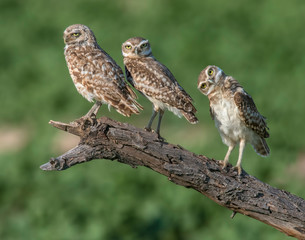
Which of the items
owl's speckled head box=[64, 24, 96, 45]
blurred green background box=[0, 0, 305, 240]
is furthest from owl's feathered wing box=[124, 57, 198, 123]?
blurred green background box=[0, 0, 305, 240]

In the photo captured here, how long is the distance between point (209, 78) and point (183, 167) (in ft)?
3.00

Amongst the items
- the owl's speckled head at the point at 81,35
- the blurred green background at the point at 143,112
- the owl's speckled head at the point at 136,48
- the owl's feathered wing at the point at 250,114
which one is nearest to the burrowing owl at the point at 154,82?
the owl's speckled head at the point at 136,48

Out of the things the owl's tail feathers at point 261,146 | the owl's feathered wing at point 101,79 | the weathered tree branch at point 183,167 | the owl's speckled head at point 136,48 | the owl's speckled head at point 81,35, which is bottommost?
the weathered tree branch at point 183,167

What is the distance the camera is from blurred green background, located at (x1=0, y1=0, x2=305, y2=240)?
13352 millimetres

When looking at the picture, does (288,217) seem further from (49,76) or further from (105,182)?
(49,76)

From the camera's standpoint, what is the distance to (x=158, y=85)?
8.55 metres

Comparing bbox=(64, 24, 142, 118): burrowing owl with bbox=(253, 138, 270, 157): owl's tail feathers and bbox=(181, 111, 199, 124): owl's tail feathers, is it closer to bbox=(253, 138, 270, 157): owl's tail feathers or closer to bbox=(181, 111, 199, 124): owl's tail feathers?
bbox=(181, 111, 199, 124): owl's tail feathers

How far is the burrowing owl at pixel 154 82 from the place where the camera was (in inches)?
330

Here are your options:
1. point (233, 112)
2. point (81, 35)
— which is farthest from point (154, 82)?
point (81, 35)

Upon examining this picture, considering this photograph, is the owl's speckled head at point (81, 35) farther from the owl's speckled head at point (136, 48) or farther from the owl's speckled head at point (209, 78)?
the owl's speckled head at point (209, 78)

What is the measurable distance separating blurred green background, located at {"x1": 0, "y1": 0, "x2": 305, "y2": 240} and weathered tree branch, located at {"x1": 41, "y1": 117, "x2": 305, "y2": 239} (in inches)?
177

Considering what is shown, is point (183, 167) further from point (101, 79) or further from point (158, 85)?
point (101, 79)

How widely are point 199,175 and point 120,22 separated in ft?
60.8

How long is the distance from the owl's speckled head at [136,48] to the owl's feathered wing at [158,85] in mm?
68
